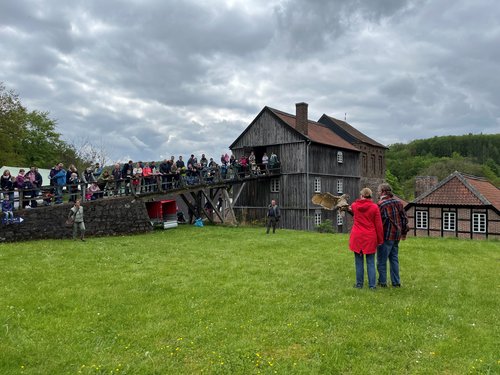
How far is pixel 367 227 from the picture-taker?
8.14 meters

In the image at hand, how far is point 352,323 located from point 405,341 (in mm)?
931

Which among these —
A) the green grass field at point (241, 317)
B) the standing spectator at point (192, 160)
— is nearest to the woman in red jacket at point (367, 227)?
the green grass field at point (241, 317)

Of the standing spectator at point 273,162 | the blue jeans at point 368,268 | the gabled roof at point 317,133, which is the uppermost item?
the gabled roof at point 317,133

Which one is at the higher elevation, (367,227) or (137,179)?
(137,179)

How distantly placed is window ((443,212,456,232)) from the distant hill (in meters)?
60.5

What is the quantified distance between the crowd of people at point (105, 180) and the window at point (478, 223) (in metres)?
18.9

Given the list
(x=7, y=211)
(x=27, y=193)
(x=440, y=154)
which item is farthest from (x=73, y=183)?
(x=440, y=154)

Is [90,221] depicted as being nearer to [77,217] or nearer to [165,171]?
[77,217]

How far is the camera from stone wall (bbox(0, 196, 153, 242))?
16797 millimetres

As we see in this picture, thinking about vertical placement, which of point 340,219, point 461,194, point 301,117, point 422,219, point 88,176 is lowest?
point 340,219

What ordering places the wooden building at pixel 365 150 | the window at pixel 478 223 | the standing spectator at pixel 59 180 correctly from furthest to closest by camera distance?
the wooden building at pixel 365 150
the window at pixel 478 223
the standing spectator at pixel 59 180

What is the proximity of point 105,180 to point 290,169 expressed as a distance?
16.0 meters

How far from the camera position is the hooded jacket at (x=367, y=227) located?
8070 millimetres

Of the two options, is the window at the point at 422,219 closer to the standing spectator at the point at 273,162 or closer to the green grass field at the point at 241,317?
the standing spectator at the point at 273,162
